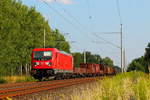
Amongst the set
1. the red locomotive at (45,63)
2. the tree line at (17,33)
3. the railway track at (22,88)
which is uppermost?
the tree line at (17,33)

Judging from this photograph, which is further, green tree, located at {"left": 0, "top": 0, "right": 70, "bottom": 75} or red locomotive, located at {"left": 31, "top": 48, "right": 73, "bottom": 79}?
green tree, located at {"left": 0, "top": 0, "right": 70, "bottom": 75}

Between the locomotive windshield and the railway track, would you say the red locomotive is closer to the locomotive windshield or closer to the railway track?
the locomotive windshield

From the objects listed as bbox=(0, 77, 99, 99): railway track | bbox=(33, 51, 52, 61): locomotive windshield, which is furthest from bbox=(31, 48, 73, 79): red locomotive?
→ bbox=(0, 77, 99, 99): railway track

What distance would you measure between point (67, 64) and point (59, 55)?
433 centimetres

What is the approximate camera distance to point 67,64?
40.2 metres

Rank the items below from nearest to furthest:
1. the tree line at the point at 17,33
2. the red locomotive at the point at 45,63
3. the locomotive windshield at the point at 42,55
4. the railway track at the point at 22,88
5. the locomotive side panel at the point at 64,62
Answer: the railway track at the point at 22,88, the red locomotive at the point at 45,63, the locomotive windshield at the point at 42,55, the locomotive side panel at the point at 64,62, the tree line at the point at 17,33

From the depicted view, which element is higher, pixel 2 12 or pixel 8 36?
pixel 2 12

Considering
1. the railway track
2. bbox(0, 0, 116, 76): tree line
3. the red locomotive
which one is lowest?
the railway track

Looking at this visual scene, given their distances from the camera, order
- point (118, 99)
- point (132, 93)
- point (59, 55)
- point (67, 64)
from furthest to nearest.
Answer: point (67, 64) → point (59, 55) → point (132, 93) → point (118, 99)

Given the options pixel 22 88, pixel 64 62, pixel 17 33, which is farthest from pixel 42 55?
pixel 17 33

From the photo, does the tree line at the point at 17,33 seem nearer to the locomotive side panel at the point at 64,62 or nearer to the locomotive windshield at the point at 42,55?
the locomotive side panel at the point at 64,62

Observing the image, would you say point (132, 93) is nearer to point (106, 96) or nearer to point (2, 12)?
point (106, 96)

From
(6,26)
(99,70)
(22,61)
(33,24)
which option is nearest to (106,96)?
(6,26)

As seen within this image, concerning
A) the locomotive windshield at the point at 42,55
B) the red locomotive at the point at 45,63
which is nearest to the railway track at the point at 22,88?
the red locomotive at the point at 45,63
